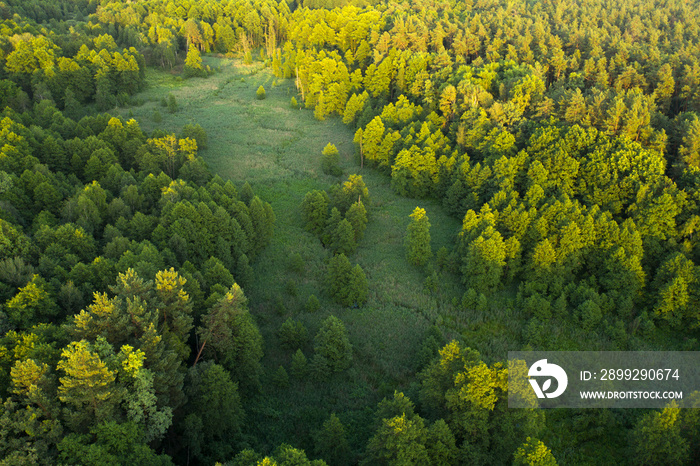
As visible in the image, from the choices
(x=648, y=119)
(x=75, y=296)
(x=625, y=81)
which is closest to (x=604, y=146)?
(x=648, y=119)

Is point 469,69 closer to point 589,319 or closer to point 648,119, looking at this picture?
point 648,119

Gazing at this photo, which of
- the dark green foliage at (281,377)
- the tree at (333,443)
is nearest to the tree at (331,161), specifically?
the dark green foliage at (281,377)

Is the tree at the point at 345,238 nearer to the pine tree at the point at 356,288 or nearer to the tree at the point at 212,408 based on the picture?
the pine tree at the point at 356,288

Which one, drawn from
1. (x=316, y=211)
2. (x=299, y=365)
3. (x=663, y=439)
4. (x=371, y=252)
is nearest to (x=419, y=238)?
(x=371, y=252)

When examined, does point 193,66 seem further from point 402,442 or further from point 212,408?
point 402,442

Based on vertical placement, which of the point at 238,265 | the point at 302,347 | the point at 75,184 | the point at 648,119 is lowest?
the point at 302,347

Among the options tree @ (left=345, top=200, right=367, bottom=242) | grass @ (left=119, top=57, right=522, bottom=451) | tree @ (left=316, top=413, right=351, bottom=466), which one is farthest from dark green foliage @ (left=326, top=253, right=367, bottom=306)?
tree @ (left=316, top=413, right=351, bottom=466)
